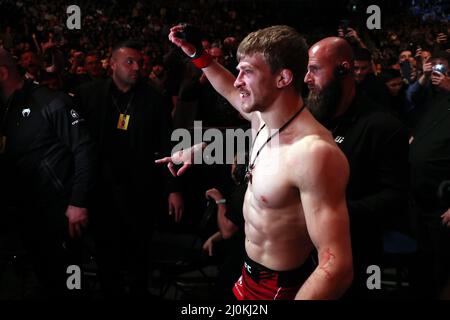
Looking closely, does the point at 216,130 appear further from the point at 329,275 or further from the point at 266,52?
the point at 329,275

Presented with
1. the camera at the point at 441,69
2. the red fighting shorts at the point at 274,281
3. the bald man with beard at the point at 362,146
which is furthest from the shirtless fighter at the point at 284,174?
the camera at the point at 441,69

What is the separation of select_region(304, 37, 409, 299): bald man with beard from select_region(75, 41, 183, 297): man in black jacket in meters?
1.52

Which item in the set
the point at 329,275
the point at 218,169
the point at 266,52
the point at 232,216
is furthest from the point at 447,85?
the point at 329,275

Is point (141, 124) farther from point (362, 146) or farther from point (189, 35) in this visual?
point (362, 146)

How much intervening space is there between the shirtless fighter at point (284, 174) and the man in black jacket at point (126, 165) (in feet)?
6.09

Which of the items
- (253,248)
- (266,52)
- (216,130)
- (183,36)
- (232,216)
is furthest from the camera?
(216,130)

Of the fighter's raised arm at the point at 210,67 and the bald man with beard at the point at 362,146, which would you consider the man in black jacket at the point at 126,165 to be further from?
the bald man with beard at the point at 362,146

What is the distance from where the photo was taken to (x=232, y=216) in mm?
2877

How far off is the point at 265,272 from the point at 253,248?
10 centimetres

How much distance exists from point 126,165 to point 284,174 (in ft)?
7.38

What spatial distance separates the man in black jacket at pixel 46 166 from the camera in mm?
3264

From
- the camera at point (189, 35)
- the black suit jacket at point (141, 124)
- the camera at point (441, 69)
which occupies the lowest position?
the black suit jacket at point (141, 124)

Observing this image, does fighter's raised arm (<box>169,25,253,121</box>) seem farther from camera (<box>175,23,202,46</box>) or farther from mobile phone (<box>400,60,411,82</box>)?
mobile phone (<box>400,60,411,82</box>)
